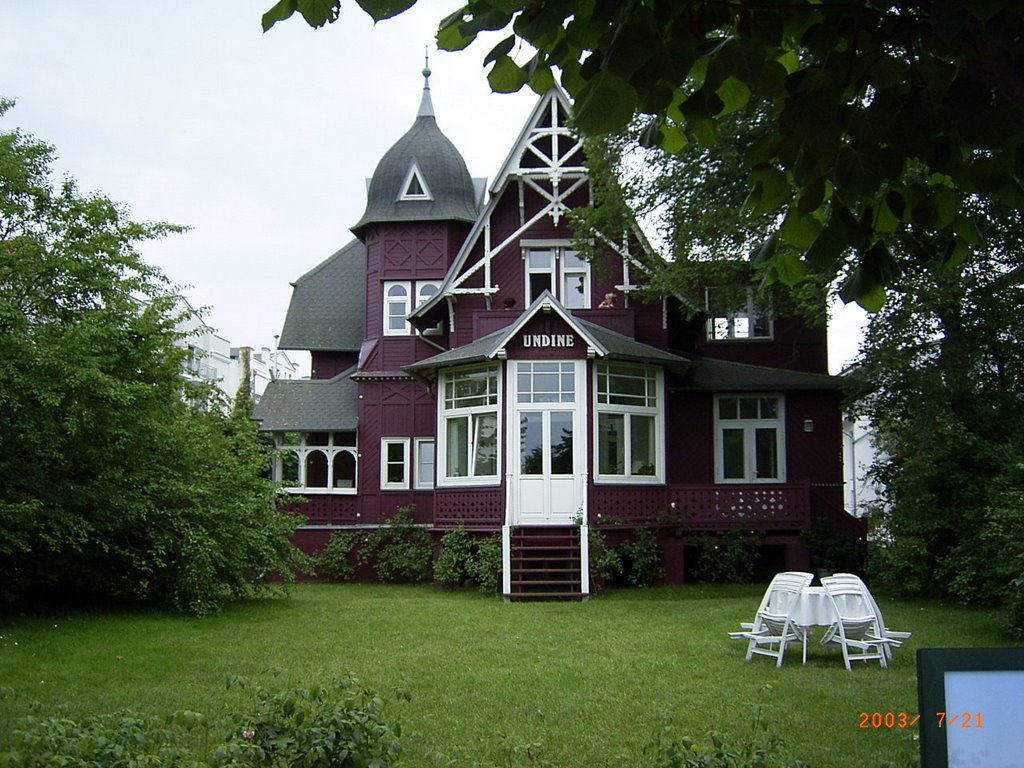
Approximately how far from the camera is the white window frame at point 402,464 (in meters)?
25.8

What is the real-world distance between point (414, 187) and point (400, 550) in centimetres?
880

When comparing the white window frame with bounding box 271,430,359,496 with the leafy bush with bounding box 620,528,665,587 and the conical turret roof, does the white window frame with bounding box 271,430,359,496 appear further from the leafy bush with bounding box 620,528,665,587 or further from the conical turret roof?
the leafy bush with bounding box 620,528,665,587

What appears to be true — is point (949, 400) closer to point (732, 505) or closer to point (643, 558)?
point (732, 505)

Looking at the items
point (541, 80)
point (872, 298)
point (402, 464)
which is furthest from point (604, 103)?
point (402, 464)

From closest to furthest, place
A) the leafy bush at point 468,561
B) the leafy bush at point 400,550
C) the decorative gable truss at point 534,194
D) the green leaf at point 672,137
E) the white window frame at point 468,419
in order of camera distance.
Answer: the green leaf at point 672,137, the leafy bush at point 468,561, the white window frame at point 468,419, the decorative gable truss at point 534,194, the leafy bush at point 400,550

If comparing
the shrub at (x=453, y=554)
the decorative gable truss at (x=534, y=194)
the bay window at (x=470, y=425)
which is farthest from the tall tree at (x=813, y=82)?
the decorative gable truss at (x=534, y=194)

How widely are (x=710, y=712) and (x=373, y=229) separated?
19915mm

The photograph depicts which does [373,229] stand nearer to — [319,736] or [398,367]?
[398,367]

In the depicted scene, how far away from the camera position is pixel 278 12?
10.9ft

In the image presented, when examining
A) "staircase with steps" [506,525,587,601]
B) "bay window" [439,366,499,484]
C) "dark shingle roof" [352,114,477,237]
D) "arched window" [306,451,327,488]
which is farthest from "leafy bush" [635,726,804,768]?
"arched window" [306,451,327,488]

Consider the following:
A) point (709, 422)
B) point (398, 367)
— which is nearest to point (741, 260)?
point (709, 422)

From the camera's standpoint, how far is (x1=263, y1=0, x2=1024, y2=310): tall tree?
3.09 m

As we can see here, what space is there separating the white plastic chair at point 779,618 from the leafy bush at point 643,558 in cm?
894

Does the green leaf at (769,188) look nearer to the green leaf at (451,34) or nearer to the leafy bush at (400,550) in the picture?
the green leaf at (451,34)
